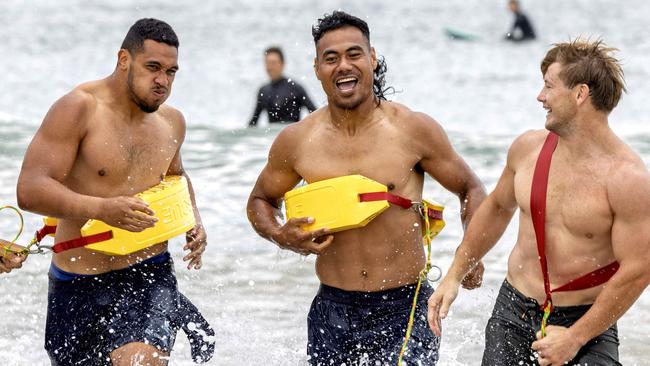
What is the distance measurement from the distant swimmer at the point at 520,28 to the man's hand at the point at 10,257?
95.4 ft

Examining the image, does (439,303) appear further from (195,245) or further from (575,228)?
(195,245)

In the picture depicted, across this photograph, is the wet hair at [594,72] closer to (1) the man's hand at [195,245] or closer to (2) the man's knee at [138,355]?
(1) the man's hand at [195,245]

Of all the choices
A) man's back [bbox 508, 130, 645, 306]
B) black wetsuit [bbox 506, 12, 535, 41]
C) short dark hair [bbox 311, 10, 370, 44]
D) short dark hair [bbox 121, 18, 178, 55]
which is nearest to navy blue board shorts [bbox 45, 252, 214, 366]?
short dark hair [bbox 121, 18, 178, 55]

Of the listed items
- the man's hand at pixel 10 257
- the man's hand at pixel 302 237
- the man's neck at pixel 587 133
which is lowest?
the man's hand at pixel 10 257

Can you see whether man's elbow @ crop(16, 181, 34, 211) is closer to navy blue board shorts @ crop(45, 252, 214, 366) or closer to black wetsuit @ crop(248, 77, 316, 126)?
navy blue board shorts @ crop(45, 252, 214, 366)

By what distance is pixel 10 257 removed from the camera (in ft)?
18.1

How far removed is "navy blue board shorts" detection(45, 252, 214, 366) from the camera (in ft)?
18.4

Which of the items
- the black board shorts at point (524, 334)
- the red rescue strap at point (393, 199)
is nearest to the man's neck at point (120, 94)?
the red rescue strap at point (393, 199)

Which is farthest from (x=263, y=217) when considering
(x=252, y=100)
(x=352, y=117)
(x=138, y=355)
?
(x=252, y=100)

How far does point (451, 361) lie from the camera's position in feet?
24.8

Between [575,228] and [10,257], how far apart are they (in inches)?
105

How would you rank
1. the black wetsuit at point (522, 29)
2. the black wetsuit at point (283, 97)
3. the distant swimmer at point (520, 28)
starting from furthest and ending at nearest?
1. the black wetsuit at point (522, 29)
2. the distant swimmer at point (520, 28)
3. the black wetsuit at point (283, 97)

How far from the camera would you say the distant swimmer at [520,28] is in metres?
34.1

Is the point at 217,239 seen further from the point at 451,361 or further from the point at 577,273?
the point at 577,273
